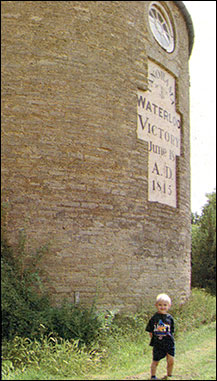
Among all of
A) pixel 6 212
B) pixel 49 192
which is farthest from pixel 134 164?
pixel 6 212

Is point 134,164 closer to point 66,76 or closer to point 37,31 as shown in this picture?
point 66,76

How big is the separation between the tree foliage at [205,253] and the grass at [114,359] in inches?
336

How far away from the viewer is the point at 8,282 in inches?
279

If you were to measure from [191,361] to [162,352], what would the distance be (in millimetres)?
2287

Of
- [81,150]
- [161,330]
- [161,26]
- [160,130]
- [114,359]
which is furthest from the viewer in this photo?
[161,26]

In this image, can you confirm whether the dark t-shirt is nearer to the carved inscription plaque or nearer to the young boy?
the young boy

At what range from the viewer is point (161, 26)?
11.3 metres

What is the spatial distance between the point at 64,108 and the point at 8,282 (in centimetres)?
346

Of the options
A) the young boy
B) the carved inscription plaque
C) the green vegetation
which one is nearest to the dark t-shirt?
the young boy

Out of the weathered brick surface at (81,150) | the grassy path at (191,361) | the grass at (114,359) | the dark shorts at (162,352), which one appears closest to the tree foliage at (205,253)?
the grassy path at (191,361)

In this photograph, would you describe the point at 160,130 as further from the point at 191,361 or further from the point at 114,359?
the point at 114,359

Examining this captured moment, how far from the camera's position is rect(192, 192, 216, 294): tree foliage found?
17.1 meters

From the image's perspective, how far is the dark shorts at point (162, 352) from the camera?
487 centimetres

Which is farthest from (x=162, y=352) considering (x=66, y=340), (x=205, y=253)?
(x=205, y=253)
